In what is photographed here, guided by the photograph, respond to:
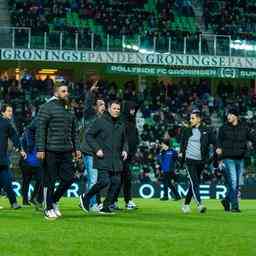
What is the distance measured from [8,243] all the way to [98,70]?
100ft

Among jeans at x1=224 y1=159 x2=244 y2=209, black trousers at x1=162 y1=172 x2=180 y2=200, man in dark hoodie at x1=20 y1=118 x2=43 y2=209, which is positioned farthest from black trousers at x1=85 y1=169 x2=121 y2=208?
black trousers at x1=162 y1=172 x2=180 y2=200

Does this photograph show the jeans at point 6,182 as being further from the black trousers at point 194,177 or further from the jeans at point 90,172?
the black trousers at point 194,177

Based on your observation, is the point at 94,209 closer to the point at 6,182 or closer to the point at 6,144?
the point at 6,182

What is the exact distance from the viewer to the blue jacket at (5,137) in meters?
15.8

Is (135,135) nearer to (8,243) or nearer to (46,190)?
(46,190)

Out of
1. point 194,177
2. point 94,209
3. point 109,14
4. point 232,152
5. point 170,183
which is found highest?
point 109,14

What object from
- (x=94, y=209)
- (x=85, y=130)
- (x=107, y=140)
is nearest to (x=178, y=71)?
(x=94, y=209)

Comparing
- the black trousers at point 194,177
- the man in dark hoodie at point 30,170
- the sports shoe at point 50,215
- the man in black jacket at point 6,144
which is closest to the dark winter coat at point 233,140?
the black trousers at point 194,177

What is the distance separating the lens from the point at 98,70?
40.3 metres

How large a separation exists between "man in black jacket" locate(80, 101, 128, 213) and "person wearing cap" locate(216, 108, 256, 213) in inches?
116

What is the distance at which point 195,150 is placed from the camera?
1650 centimetres

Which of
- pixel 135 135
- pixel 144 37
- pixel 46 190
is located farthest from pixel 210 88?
pixel 46 190

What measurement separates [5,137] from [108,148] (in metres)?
2.29

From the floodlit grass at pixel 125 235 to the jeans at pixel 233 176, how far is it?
2155 millimetres
